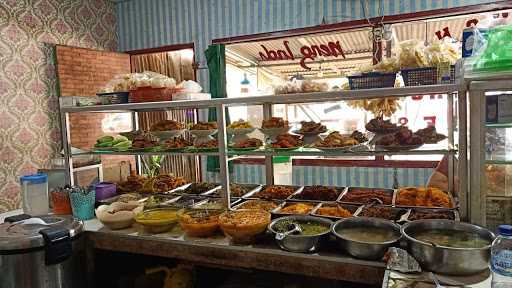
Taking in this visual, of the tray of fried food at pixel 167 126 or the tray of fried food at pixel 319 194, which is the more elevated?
the tray of fried food at pixel 167 126

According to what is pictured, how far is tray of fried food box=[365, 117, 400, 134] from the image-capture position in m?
2.20

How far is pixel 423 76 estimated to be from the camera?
1973 mm

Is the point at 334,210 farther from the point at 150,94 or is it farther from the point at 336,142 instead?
the point at 150,94

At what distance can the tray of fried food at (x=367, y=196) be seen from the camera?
2.41m

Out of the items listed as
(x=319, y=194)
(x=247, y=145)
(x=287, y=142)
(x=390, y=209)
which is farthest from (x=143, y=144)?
(x=390, y=209)

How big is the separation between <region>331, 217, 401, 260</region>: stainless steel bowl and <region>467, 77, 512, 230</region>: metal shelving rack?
40 cm

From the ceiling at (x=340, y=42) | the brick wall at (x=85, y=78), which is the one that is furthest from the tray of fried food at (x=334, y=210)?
the brick wall at (x=85, y=78)

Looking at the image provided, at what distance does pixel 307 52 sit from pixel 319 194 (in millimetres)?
2866

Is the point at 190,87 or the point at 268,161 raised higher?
the point at 190,87

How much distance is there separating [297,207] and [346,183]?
107 inches

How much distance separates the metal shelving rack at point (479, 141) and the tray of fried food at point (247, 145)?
123 cm

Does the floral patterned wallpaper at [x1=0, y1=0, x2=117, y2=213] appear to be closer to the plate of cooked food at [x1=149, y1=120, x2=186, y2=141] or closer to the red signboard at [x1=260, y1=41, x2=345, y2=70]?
the plate of cooked food at [x1=149, y1=120, x2=186, y2=141]

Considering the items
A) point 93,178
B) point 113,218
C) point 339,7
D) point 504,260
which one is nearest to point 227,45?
point 339,7

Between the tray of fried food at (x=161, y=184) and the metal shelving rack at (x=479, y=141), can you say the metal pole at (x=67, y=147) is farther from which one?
the metal shelving rack at (x=479, y=141)
